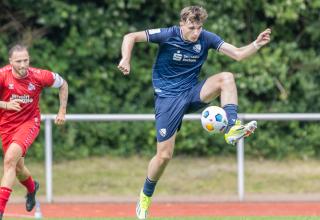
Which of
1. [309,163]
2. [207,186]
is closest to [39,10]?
[207,186]

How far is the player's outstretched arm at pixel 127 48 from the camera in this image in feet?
31.8

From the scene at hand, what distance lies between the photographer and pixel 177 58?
1071cm

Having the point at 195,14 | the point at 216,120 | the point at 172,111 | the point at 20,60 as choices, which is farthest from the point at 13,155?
the point at 195,14

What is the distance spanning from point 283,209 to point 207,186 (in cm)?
233

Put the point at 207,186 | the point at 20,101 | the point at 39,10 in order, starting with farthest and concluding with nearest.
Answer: the point at 39,10 < the point at 207,186 < the point at 20,101

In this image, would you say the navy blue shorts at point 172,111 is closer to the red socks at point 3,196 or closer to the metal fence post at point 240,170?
the red socks at point 3,196

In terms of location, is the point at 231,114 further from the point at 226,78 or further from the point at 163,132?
the point at 163,132

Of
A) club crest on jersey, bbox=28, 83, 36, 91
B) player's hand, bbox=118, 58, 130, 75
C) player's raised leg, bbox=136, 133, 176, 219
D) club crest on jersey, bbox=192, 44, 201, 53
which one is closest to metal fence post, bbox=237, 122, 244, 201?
player's raised leg, bbox=136, 133, 176, 219

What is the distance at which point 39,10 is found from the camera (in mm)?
16953

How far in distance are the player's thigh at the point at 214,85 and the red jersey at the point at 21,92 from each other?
6.10 feet

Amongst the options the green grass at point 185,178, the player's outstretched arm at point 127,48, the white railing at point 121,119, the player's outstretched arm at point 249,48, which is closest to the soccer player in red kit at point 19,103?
the player's outstretched arm at point 127,48

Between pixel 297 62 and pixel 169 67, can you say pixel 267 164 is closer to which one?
pixel 297 62

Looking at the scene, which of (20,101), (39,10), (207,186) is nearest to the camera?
(20,101)

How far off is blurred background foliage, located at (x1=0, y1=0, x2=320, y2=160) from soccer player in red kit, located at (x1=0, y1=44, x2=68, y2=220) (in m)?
5.53
